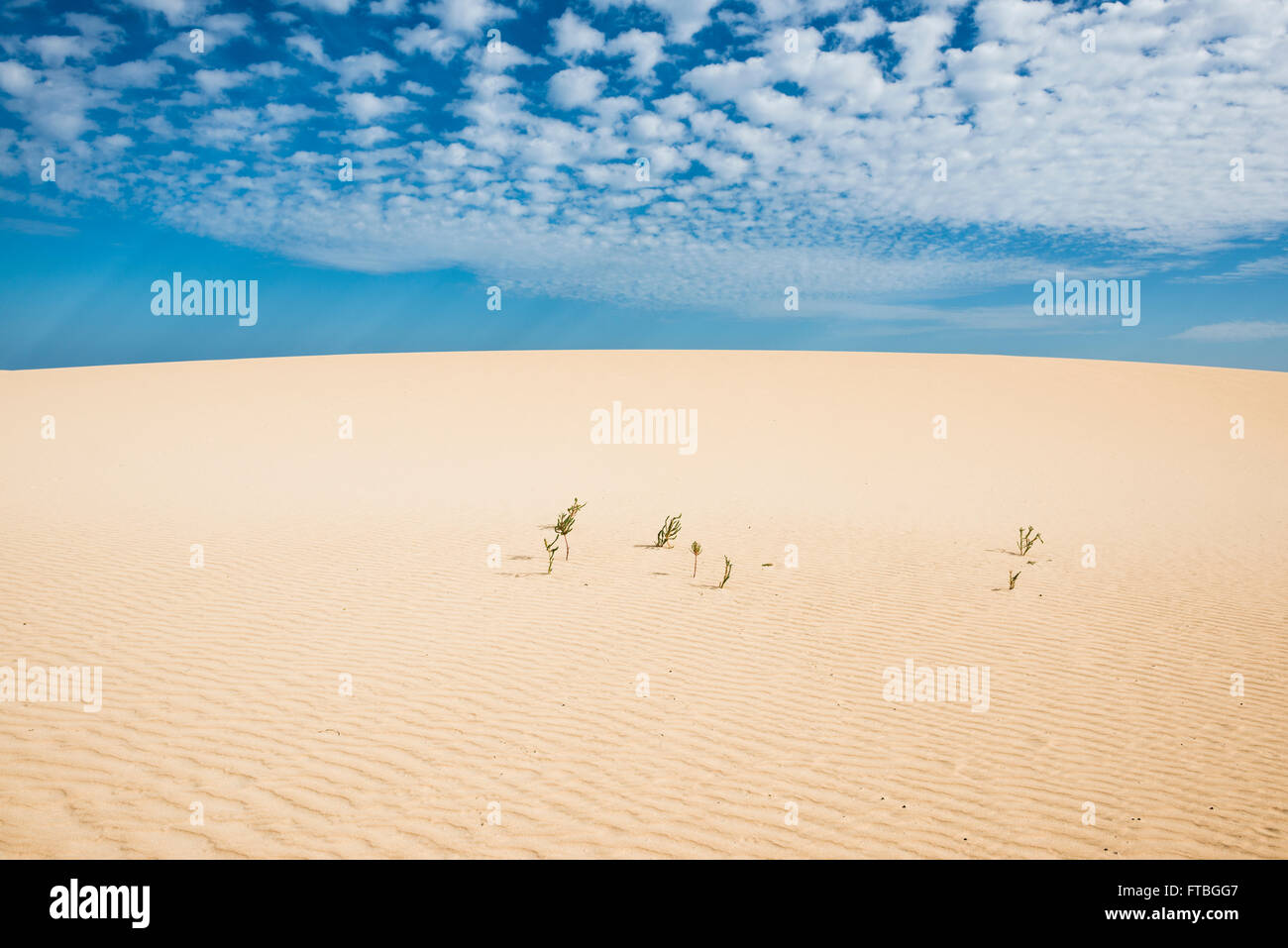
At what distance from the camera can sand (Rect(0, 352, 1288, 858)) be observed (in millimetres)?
4438

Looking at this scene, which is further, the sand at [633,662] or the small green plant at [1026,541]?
the small green plant at [1026,541]

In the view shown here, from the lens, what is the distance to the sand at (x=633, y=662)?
4438mm

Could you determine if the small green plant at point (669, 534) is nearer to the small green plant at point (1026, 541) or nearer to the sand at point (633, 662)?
the sand at point (633, 662)

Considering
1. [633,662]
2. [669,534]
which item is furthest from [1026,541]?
[633,662]

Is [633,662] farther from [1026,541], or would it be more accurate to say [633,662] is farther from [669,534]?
[1026,541]

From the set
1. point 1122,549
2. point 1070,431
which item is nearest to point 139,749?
point 1122,549

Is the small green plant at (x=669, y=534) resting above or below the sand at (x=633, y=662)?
above

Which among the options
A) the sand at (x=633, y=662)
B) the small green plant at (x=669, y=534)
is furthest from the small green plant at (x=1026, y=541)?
the small green plant at (x=669, y=534)

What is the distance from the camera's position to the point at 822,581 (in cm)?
1021

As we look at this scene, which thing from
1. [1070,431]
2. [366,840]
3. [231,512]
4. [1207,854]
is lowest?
[1207,854]

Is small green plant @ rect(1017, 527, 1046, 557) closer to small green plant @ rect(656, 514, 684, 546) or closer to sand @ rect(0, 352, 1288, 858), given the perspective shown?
sand @ rect(0, 352, 1288, 858)
